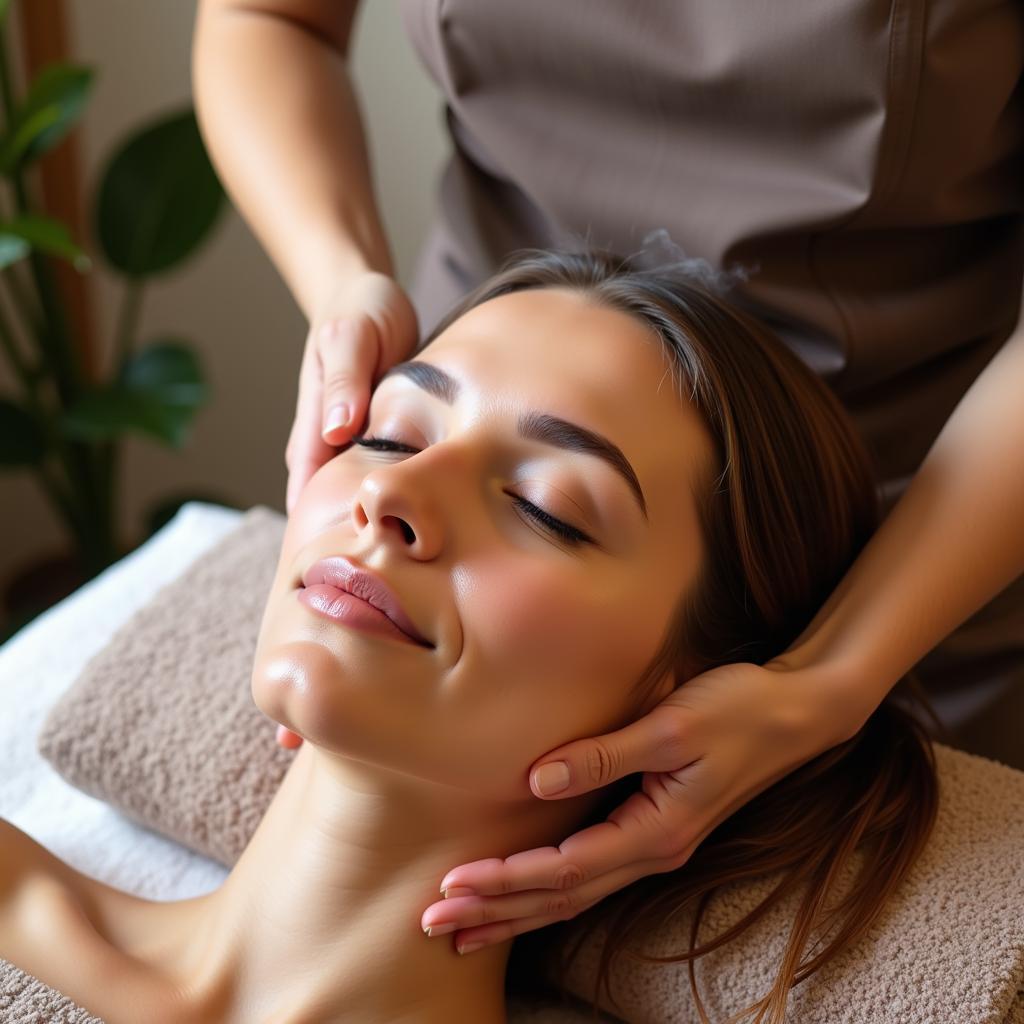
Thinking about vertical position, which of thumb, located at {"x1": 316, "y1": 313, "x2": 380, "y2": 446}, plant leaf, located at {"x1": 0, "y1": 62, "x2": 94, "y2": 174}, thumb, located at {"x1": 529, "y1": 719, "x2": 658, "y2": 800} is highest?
thumb, located at {"x1": 316, "y1": 313, "x2": 380, "y2": 446}

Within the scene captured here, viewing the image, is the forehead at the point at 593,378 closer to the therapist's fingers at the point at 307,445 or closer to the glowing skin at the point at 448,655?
the glowing skin at the point at 448,655

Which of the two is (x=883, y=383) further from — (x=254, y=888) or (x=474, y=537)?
(x=254, y=888)

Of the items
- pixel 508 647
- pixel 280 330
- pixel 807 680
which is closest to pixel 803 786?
pixel 807 680

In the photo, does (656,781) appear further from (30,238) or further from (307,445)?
(30,238)

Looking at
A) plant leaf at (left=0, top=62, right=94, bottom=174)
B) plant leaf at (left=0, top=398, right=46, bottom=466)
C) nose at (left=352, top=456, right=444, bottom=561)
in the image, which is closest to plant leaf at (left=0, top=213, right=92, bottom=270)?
plant leaf at (left=0, top=62, right=94, bottom=174)

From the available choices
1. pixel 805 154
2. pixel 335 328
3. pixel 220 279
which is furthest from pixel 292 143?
pixel 220 279

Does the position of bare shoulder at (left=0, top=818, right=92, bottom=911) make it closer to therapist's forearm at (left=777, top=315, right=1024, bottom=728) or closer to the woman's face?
the woman's face

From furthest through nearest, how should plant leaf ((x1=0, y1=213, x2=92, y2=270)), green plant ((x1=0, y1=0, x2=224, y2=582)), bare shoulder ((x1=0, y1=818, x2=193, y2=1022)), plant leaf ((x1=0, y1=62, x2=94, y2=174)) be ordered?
green plant ((x1=0, y1=0, x2=224, y2=582))
plant leaf ((x1=0, y1=62, x2=94, y2=174))
plant leaf ((x1=0, y1=213, x2=92, y2=270))
bare shoulder ((x1=0, y1=818, x2=193, y2=1022))

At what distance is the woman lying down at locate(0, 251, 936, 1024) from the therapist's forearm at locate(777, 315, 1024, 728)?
58 mm

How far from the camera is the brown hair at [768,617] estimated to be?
939mm

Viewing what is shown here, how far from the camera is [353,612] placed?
2.68 feet

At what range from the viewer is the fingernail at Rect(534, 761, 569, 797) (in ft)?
2.72

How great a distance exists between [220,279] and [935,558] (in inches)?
75.8

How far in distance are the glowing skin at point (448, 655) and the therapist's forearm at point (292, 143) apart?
0.29 m
